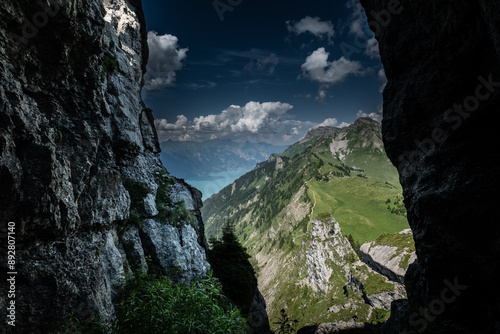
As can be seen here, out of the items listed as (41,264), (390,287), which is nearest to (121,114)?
(41,264)

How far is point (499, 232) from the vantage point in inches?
337

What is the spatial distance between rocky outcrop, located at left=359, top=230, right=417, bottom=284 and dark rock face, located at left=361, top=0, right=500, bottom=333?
72891mm

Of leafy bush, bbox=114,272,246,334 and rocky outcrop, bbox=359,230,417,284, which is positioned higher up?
leafy bush, bbox=114,272,246,334

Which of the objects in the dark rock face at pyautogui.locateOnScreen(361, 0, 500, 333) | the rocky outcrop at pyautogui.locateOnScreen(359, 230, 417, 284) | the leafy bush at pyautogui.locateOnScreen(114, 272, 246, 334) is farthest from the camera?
the rocky outcrop at pyautogui.locateOnScreen(359, 230, 417, 284)

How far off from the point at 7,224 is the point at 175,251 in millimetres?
15047

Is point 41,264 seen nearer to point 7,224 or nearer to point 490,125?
point 7,224

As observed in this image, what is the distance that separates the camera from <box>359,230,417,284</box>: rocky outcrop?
75775mm

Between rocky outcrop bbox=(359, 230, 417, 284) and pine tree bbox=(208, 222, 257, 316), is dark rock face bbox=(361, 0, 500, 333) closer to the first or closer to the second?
pine tree bbox=(208, 222, 257, 316)

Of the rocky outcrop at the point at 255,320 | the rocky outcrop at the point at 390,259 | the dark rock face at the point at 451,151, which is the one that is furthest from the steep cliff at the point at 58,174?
the rocky outcrop at the point at 390,259

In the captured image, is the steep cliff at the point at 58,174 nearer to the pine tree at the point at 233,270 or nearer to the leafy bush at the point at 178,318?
the leafy bush at the point at 178,318

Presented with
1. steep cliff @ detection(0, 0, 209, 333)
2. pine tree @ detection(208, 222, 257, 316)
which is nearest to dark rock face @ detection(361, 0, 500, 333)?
steep cliff @ detection(0, 0, 209, 333)

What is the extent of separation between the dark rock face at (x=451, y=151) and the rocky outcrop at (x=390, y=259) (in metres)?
72.9

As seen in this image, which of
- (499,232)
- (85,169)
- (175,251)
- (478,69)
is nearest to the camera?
(499,232)

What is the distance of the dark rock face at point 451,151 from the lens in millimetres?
8875
